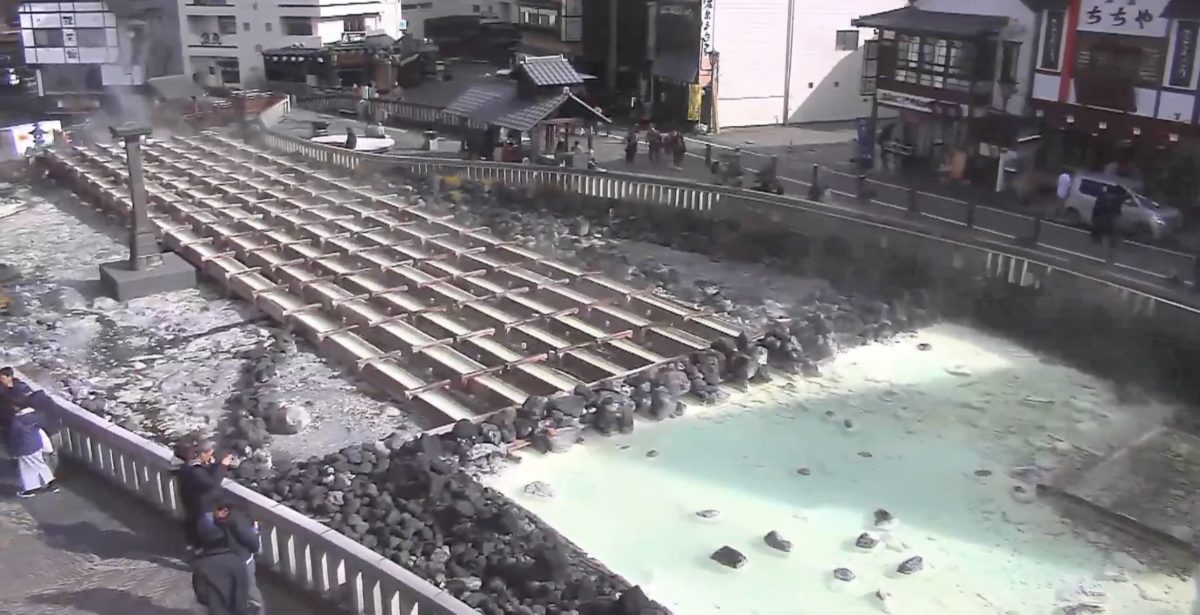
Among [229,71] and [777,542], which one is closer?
[777,542]

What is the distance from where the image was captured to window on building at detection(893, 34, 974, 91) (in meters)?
28.3

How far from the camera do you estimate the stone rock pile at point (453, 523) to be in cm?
910

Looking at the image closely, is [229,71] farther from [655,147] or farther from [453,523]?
[453,523]

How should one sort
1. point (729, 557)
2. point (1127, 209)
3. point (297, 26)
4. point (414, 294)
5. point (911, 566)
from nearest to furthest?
1. point (911, 566)
2. point (729, 557)
3. point (414, 294)
4. point (1127, 209)
5. point (297, 26)

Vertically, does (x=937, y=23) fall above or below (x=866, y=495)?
above

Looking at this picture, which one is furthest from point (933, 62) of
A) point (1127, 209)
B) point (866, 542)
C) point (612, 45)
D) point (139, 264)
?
point (139, 264)

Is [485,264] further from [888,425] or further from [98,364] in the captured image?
[888,425]

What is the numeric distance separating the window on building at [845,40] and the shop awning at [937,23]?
27.2 ft

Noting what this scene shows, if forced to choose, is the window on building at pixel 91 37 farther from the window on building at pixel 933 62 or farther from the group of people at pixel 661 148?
the window on building at pixel 933 62

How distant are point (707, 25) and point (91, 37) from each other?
76.7 feet

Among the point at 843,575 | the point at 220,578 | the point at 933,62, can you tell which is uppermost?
the point at 933,62

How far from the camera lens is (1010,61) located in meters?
27.4

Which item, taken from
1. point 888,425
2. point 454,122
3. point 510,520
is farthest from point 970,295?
point 454,122

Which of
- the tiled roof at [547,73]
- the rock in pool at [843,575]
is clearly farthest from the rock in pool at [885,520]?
the tiled roof at [547,73]
